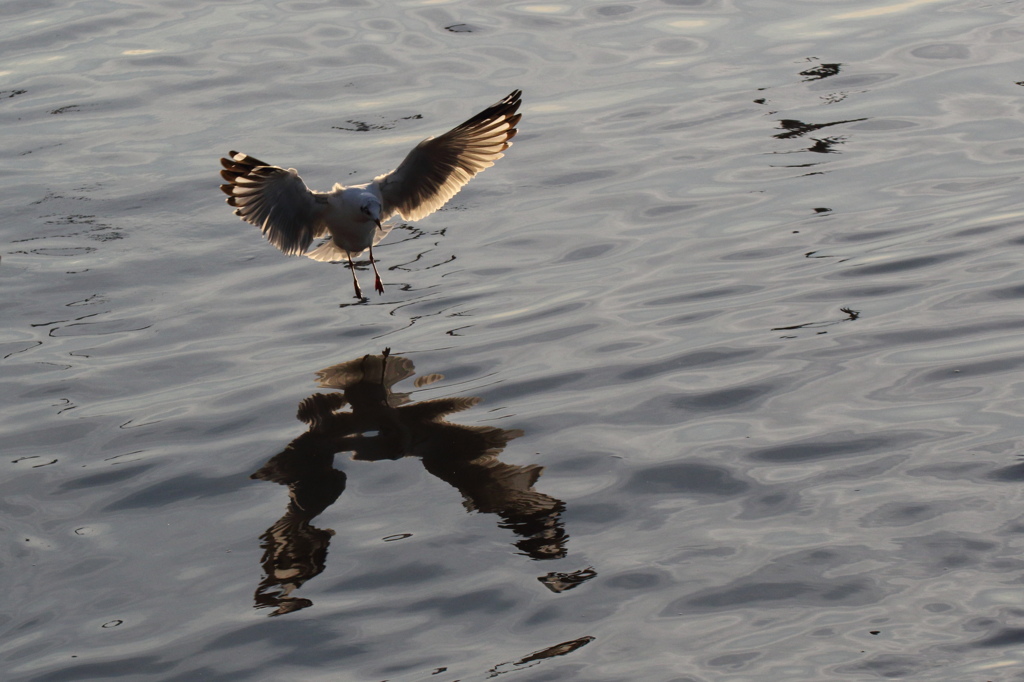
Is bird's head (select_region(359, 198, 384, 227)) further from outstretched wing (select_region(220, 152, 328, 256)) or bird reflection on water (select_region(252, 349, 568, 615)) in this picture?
bird reflection on water (select_region(252, 349, 568, 615))

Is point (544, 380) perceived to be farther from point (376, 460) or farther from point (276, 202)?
point (276, 202)

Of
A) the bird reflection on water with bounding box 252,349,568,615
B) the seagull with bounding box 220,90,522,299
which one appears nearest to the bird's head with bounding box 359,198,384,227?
the seagull with bounding box 220,90,522,299

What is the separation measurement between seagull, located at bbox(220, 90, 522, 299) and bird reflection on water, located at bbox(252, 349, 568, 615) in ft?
3.56

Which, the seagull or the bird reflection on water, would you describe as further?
the seagull

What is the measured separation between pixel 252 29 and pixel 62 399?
26.9 ft

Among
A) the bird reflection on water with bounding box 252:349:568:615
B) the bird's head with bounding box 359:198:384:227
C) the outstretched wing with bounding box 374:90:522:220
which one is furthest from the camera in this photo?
the outstretched wing with bounding box 374:90:522:220

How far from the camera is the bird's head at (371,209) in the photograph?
7996mm

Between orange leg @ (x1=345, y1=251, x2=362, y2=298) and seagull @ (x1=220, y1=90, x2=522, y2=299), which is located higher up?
seagull @ (x1=220, y1=90, x2=522, y2=299)

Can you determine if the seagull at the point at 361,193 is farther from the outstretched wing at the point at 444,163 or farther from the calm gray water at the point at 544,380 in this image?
the calm gray water at the point at 544,380

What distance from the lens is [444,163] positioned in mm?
8703

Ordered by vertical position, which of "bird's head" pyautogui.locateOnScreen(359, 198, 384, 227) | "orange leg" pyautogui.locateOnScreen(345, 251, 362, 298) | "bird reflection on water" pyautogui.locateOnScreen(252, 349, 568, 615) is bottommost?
"bird reflection on water" pyautogui.locateOnScreen(252, 349, 568, 615)

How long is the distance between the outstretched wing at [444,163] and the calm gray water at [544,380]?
1.35 feet

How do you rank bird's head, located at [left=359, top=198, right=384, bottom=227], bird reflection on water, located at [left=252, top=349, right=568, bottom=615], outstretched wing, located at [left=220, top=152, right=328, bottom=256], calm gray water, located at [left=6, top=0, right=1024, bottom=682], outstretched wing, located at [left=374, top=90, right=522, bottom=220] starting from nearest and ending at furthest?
calm gray water, located at [left=6, top=0, right=1024, bottom=682] → bird reflection on water, located at [left=252, top=349, right=568, bottom=615] → outstretched wing, located at [left=220, top=152, right=328, bottom=256] → bird's head, located at [left=359, top=198, right=384, bottom=227] → outstretched wing, located at [left=374, top=90, right=522, bottom=220]

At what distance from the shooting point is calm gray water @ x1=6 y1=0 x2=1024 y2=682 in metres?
5.15
